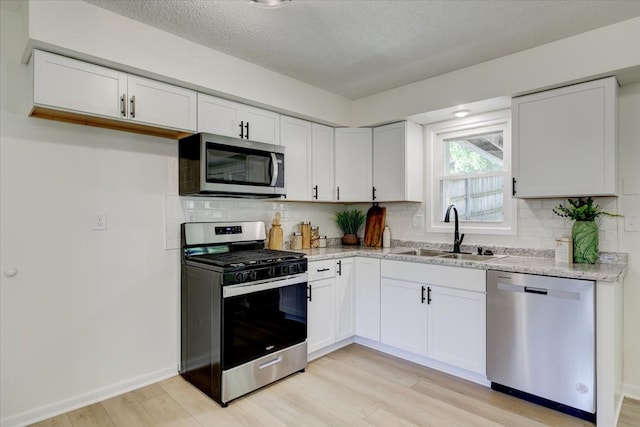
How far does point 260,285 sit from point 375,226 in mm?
1724

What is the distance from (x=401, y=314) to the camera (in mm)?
3029

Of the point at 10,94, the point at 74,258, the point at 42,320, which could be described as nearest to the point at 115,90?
the point at 10,94

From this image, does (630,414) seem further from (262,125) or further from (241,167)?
(262,125)

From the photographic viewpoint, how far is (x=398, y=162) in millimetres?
3469

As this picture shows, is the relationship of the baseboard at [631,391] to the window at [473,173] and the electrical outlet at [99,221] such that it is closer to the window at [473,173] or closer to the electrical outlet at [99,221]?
the window at [473,173]

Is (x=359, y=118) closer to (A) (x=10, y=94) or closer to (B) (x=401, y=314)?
(B) (x=401, y=314)

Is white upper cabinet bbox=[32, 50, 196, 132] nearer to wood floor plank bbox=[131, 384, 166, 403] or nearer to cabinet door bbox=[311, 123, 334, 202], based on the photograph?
cabinet door bbox=[311, 123, 334, 202]

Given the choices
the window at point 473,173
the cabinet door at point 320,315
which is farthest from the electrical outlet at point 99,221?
the window at point 473,173

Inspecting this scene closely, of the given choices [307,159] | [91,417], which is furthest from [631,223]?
[91,417]

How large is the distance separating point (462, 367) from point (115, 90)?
3019mm

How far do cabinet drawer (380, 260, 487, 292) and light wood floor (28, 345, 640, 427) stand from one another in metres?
0.72

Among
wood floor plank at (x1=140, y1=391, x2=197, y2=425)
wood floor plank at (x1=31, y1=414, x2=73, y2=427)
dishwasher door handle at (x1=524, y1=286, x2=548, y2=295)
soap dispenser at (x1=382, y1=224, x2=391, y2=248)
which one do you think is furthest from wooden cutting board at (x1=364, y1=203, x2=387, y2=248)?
wood floor plank at (x1=31, y1=414, x2=73, y2=427)

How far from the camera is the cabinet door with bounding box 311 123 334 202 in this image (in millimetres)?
3473

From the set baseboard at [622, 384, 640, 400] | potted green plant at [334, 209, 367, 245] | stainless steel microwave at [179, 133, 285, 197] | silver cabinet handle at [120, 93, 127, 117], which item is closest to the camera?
silver cabinet handle at [120, 93, 127, 117]
